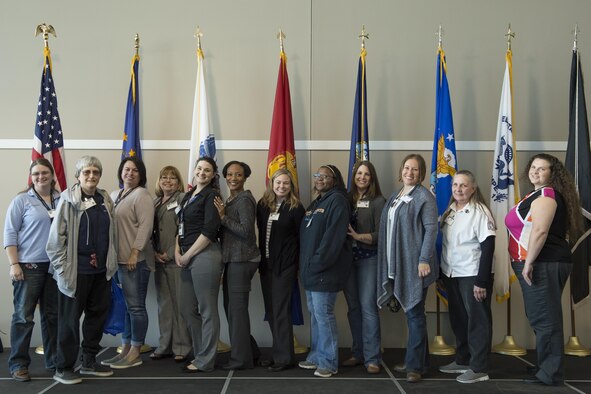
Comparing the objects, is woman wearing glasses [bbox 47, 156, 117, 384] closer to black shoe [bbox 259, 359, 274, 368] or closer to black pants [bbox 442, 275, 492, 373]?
black shoe [bbox 259, 359, 274, 368]

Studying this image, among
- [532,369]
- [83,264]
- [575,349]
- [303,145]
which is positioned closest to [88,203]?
[83,264]

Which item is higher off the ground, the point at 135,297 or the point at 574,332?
the point at 135,297

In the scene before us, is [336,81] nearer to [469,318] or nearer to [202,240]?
[202,240]

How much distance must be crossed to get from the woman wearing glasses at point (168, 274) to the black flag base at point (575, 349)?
3.36 meters

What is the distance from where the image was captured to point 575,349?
4484mm

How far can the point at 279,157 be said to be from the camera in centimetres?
457

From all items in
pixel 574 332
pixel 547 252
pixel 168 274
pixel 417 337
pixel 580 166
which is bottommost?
pixel 574 332

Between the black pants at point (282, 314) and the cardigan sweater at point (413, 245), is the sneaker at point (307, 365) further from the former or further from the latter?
the cardigan sweater at point (413, 245)

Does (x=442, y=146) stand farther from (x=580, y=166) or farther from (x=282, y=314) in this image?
(x=282, y=314)

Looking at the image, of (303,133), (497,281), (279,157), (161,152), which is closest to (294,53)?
(303,133)

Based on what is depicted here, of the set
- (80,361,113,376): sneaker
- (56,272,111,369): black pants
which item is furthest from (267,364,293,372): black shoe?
(56,272,111,369): black pants

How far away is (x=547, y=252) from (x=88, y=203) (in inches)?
129

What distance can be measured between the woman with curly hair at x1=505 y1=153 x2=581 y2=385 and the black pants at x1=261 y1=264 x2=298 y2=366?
1.69 metres

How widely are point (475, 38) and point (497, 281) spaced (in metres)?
2.34
